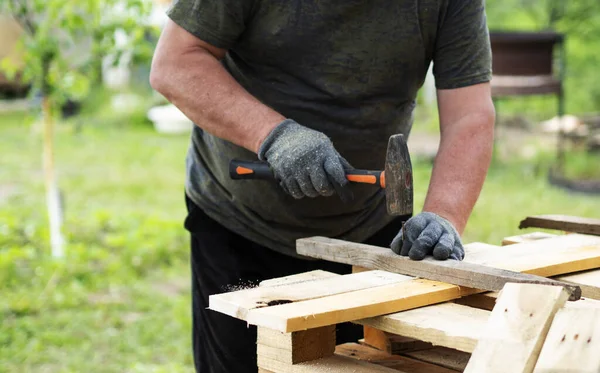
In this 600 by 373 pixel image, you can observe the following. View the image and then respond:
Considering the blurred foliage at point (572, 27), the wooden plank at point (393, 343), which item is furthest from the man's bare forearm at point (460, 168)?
the blurred foliage at point (572, 27)

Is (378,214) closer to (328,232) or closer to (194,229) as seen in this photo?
(328,232)

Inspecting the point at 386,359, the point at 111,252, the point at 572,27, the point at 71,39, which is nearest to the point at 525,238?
the point at 386,359

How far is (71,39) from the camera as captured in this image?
5.97 meters

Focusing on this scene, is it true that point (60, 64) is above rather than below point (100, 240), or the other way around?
above

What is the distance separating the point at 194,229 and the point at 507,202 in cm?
560

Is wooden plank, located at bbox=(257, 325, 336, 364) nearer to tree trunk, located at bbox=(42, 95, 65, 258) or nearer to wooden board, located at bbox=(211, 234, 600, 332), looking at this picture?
wooden board, located at bbox=(211, 234, 600, 332)

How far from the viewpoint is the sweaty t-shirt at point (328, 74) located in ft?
8.07

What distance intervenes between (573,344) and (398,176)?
0.75 metres

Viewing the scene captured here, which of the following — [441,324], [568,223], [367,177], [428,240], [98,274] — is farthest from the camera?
[98,274]

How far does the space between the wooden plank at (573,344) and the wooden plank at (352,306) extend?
0.34m

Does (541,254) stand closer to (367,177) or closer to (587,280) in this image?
(587,280)

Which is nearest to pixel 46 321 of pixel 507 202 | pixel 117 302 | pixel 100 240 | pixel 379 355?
pixel 117 302

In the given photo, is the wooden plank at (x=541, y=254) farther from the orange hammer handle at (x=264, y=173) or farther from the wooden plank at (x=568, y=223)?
the orange hammer handle at (x=264, y=173)

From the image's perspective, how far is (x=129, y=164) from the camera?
10.3m
